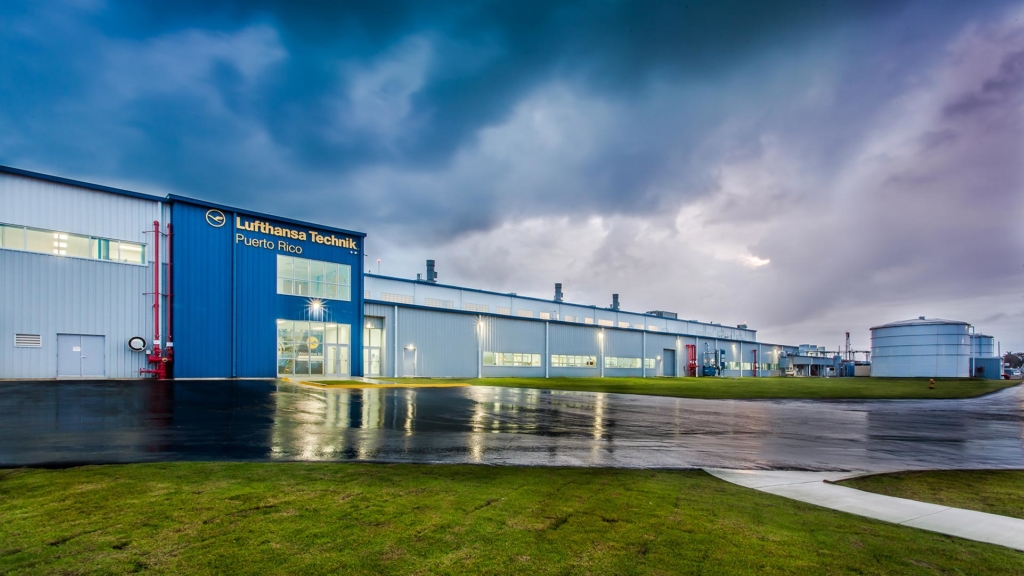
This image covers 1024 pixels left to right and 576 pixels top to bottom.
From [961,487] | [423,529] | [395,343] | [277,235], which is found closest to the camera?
[423,529]

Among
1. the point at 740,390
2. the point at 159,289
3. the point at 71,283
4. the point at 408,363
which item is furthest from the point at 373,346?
the point at 740,390

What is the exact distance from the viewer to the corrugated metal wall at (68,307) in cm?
2244

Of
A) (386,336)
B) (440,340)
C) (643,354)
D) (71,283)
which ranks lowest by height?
(643,354)

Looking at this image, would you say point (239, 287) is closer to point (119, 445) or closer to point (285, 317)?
point (285, 317)

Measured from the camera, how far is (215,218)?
93.8ft

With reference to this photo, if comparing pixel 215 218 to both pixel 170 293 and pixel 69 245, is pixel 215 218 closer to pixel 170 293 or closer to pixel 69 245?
pixel 170 293

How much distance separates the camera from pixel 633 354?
64.7 m

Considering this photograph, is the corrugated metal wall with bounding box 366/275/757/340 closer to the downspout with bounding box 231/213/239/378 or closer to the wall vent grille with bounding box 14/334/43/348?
the downspout with bounding box 231/213/239/378

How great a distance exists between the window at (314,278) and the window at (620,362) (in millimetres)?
36310

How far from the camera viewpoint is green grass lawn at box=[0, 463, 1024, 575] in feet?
12.6

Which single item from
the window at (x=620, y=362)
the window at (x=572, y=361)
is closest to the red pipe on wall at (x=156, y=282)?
the window at (x=572, y=361)

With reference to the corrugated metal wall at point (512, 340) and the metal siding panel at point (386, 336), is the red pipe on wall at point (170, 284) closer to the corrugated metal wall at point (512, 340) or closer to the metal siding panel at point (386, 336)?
the metal siding panel at point (386, 336)

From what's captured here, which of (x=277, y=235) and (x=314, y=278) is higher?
(x=277, y=235)

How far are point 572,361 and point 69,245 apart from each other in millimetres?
44302
